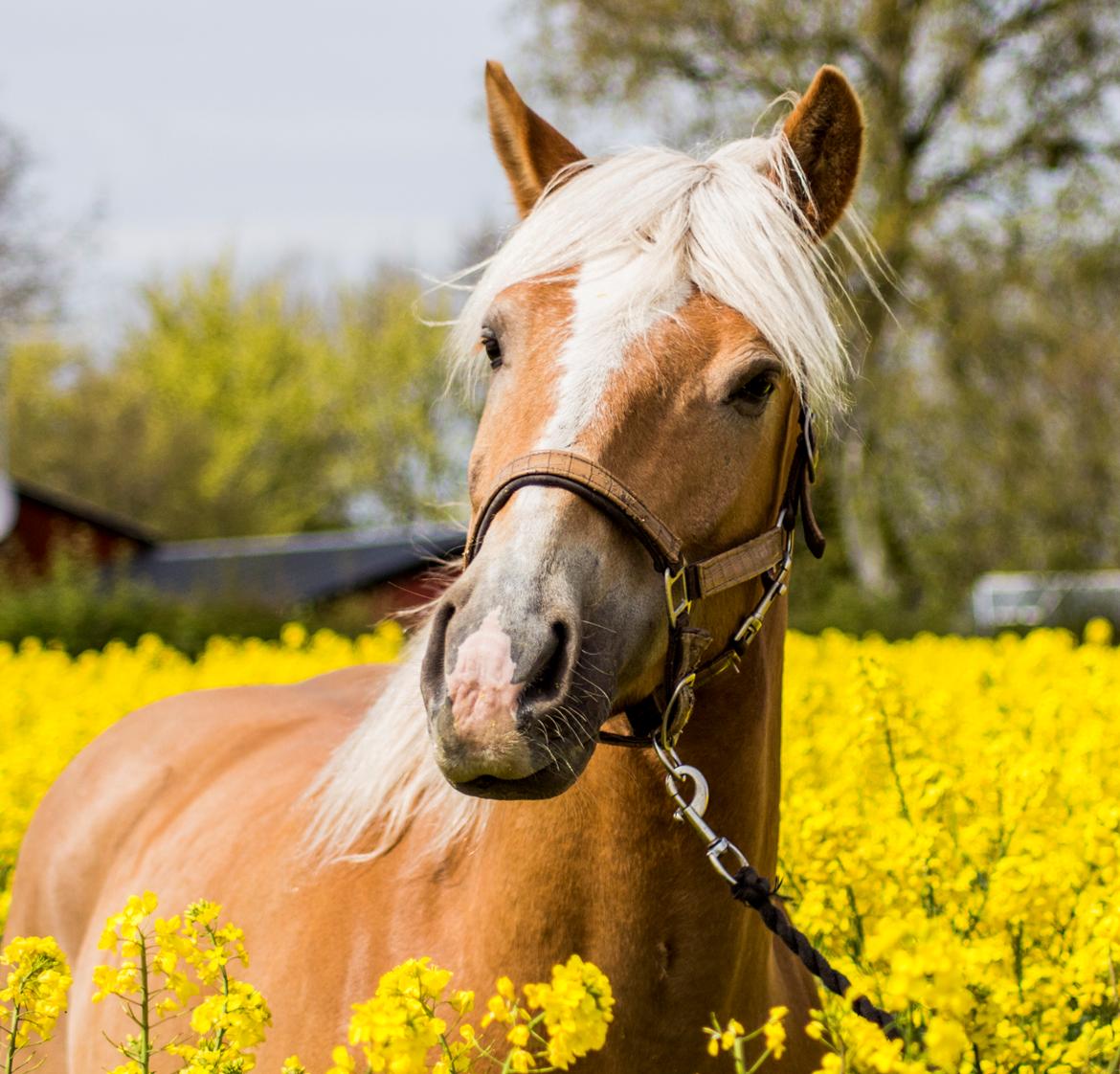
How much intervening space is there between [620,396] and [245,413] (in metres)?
40.4

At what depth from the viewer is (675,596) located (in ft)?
6.54

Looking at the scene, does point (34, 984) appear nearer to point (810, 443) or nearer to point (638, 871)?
point (638, 871)

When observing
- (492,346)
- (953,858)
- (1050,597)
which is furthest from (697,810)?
(1050,597)

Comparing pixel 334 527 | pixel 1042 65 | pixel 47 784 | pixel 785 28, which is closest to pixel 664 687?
pixel 47 784

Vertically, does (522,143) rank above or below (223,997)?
above

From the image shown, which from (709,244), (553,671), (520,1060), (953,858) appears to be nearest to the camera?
(520,1060)

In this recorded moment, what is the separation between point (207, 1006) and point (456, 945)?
52 centimetres

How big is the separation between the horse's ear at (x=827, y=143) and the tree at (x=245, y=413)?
95.6 ft

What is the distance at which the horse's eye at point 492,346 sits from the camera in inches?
88.3

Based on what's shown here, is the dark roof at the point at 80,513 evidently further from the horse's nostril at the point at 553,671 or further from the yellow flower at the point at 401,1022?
the yellow flower at the point at 401,1022

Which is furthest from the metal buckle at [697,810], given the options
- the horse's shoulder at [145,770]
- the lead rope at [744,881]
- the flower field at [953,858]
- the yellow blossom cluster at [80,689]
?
the yellow blossom cluster at [80,689]

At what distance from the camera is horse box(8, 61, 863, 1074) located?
1.79 metres

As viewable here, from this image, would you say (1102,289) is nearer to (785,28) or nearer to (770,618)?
(785,28)

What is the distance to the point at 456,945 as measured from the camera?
2.19 m
